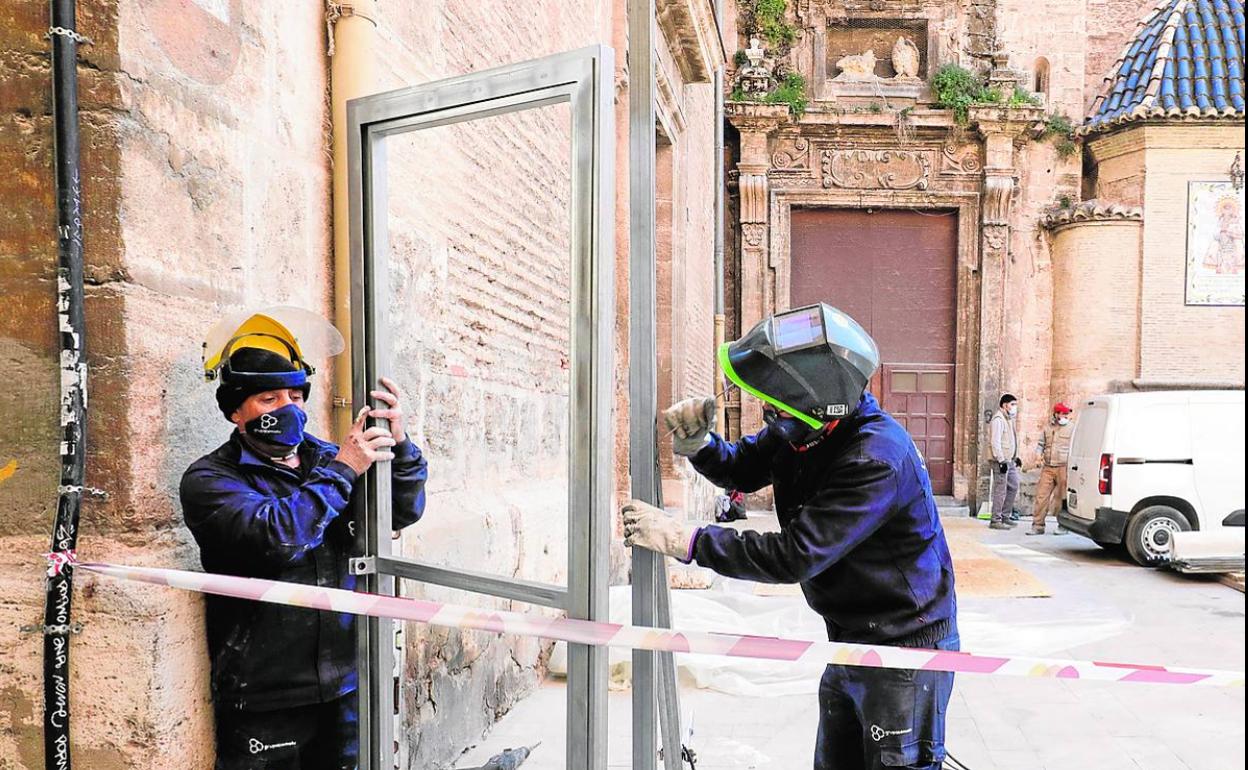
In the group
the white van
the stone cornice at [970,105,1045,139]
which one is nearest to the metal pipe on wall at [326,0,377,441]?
the white van

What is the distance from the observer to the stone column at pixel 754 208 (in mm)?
13836

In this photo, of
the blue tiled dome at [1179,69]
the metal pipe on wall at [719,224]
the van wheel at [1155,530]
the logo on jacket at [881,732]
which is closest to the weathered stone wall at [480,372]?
the logo on jacket at [881,732]

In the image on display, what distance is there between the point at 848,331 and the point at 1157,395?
7986mm

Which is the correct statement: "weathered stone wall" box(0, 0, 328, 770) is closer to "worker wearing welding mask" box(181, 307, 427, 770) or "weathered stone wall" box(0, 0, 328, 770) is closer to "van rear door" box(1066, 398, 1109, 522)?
"worker wearing welding mask" box(181, 307, 427, 770)

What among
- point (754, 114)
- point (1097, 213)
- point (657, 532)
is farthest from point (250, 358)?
point (1097, 213)

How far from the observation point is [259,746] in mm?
2330

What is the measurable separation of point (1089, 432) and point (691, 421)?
333 inches

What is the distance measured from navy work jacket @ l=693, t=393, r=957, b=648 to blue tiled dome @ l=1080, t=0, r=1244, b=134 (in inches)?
508

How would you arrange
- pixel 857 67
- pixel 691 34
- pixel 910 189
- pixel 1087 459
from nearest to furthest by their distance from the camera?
pixel 691 34 < pixel 1087 459 < pixel 910 189 < pixel 857 67

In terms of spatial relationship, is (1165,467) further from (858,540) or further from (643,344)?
(643,344)

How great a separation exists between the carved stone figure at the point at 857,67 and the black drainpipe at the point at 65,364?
1359 centimetres

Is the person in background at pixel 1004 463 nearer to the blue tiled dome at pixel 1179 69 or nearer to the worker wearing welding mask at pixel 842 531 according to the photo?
the blue tiled dome at pixel 1179 69

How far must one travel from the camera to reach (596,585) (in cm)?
210

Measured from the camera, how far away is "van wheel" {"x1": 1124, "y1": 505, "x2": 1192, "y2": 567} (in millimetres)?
8883
